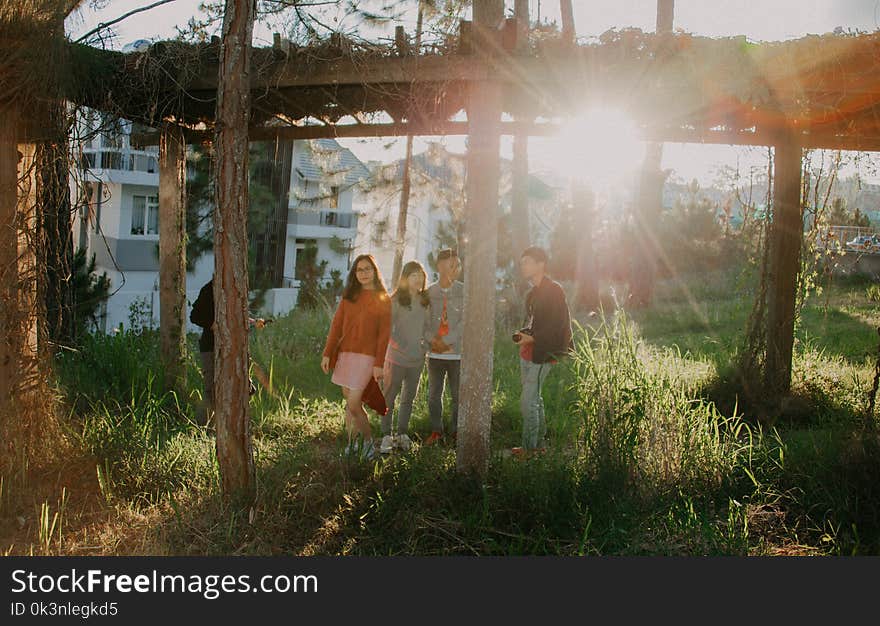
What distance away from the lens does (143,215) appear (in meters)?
27.1

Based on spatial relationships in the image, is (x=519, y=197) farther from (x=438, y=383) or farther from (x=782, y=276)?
(x=438, y=383)

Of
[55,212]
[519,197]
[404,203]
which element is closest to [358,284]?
[55,212]

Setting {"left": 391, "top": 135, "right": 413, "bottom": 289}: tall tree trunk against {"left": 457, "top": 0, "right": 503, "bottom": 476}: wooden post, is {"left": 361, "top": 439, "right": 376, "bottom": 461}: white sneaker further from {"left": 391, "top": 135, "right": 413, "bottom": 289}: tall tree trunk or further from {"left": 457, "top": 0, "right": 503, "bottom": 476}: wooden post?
{"left": 391, "top": 135, "right": 413, "bottom": 289}: tall tree trunk

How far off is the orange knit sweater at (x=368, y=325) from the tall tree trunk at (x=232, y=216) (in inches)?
69.3

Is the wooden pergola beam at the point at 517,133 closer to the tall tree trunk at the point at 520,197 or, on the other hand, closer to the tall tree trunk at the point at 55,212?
the tall tree trunk at the point at 55,212

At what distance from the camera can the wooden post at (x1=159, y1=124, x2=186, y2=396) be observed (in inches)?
308

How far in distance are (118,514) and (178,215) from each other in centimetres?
375

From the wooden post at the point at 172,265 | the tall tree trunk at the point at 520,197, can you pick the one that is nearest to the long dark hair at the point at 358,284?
the wooden post at the point at 172,265

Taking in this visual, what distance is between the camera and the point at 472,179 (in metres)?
5.56

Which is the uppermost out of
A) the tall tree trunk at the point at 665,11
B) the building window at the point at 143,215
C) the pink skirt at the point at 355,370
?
the tall tree trunk at the point at 665,11

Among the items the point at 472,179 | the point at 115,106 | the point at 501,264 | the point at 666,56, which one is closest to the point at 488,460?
the point at 472,179

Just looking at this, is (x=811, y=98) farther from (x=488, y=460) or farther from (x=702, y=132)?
(x=488, y=460)

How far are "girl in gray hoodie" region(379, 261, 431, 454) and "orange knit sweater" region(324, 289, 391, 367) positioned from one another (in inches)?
13.9

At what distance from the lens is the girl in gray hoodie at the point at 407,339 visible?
6.99 meters
